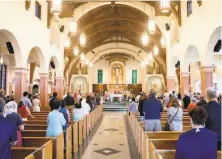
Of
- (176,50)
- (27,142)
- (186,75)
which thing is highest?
(176,50)

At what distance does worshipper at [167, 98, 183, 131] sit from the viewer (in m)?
5.97

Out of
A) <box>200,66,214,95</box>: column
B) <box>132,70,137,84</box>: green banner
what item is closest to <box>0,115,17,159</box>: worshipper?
<box>200,66,214,95</box>: column

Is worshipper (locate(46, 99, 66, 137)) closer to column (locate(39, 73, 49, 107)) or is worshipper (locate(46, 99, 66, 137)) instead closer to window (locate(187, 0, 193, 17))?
window (locate(187, 0, 193, 17))

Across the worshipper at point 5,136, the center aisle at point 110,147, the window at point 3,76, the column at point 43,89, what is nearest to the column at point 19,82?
the column at point 43,89

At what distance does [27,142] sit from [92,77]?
31.7 metres

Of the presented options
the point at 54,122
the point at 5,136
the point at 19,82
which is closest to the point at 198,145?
the point at 5,136

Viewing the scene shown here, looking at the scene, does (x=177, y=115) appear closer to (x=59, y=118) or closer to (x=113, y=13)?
(x=59, y=118)

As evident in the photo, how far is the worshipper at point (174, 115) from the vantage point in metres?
5.97

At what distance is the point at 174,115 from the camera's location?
5.98 m

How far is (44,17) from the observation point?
14281 mm

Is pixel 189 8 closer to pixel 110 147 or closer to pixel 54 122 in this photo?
pixel 110 147

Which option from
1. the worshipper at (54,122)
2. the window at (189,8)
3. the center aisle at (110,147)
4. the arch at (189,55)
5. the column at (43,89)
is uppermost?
the window at (189,8)

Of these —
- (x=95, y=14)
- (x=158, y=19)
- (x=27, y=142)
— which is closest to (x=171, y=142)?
(x=27, y=142)

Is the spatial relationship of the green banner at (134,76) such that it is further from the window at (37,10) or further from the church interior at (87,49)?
the window at (37,10)
